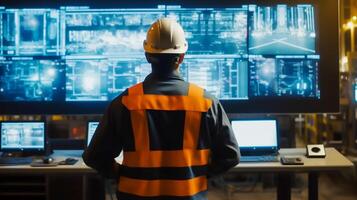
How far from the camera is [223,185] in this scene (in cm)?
581

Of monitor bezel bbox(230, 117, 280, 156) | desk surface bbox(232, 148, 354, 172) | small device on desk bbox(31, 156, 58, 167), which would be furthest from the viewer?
monitor bezel bbox(230, 117, 280, 156)

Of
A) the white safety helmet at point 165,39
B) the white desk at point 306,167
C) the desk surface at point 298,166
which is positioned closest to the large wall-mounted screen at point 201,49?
the white desk at point 306,167

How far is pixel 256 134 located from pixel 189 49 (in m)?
0.84

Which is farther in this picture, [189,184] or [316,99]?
[316,99]

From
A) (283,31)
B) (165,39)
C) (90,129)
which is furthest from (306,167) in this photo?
(165,39)

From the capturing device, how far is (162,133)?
1.95m

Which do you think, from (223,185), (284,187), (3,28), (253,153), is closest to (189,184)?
(253,153)

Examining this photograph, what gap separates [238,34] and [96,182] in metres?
1.63

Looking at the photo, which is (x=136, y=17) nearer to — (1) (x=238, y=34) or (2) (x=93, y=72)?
(2) (x=93, y=72)

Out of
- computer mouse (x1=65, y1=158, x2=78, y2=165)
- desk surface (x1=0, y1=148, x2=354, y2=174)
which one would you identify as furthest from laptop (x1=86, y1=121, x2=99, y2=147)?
desk surface (x1=0, y1=148, x2=354, y2=174)

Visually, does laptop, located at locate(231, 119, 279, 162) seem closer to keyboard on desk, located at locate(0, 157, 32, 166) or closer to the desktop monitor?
the desktop monitor

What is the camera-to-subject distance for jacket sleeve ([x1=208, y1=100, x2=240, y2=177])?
2014mm

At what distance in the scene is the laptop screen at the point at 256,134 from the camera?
11.6 ft

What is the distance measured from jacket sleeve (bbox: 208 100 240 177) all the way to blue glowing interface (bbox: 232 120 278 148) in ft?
4.95
